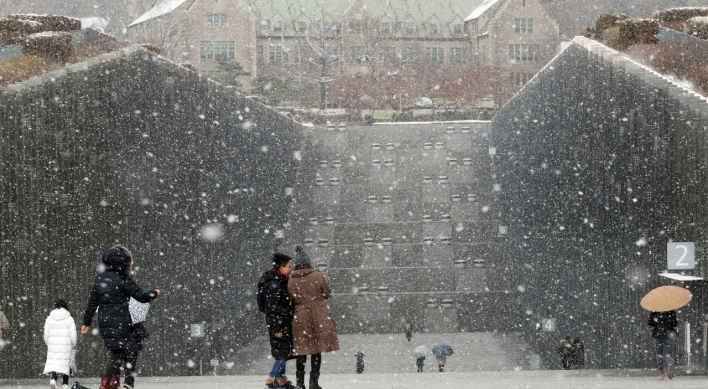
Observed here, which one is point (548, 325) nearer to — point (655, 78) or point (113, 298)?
point (655, 78)

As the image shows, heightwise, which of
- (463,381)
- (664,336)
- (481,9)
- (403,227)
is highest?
(481,9)

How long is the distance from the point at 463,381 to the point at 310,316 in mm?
2571

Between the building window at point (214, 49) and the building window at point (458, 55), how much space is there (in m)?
20.3

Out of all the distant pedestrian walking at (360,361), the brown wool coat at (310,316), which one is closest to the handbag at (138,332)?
the brown wool coat at (310,316)

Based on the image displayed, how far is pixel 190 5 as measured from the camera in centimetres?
7450

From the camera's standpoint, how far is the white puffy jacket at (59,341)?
1053 centimetres

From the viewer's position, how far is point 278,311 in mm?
9602

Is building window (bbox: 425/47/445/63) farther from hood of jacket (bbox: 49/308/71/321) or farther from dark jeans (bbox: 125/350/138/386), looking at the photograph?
dark jeans (bbox: 125/350/138/386)

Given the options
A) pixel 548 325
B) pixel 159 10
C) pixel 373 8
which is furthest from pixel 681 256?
pixel 373 8

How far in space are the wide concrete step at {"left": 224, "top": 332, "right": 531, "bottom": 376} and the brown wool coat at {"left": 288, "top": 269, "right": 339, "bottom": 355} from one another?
7437 millimetres

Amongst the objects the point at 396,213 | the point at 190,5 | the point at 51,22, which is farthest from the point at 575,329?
the point at 190,5

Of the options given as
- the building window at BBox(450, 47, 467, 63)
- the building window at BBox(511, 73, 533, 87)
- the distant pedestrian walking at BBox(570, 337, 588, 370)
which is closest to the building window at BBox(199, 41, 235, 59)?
the building window at BBox(450, 47, 467, 63)

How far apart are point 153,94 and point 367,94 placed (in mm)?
47372

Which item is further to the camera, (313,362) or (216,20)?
(216,20)
